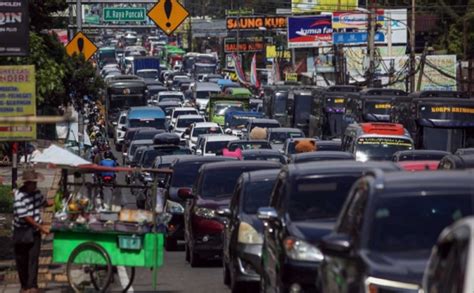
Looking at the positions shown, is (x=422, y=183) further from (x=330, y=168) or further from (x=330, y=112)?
(x=330, y=112)

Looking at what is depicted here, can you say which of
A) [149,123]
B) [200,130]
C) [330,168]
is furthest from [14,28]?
[149,123]

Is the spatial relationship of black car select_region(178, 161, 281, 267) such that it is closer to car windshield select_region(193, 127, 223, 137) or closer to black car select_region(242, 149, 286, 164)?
black car select_region(242, 149, 286, 164)

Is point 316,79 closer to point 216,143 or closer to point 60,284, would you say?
point 216,143

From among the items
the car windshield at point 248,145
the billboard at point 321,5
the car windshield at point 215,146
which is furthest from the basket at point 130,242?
the billboard at point 321,5

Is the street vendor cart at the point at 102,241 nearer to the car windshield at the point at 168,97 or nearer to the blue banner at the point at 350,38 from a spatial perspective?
the car windshield at the point at 168,97

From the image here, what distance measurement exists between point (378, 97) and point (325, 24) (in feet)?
126

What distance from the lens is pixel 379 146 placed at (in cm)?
3272

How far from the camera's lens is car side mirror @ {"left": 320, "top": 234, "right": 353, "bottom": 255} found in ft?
32.5

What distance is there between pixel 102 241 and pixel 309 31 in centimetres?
7152

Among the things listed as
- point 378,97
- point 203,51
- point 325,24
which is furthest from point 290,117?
point 203,51

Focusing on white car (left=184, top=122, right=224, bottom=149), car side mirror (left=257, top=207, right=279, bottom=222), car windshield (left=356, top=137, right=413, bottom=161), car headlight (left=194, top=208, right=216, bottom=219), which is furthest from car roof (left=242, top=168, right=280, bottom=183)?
white car (left=184, top=122, right=224, bottom=149)

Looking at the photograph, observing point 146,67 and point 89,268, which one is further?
point 146,67

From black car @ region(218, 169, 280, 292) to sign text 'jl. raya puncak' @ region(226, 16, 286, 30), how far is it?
301 feet

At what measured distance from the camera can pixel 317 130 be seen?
5719cm
